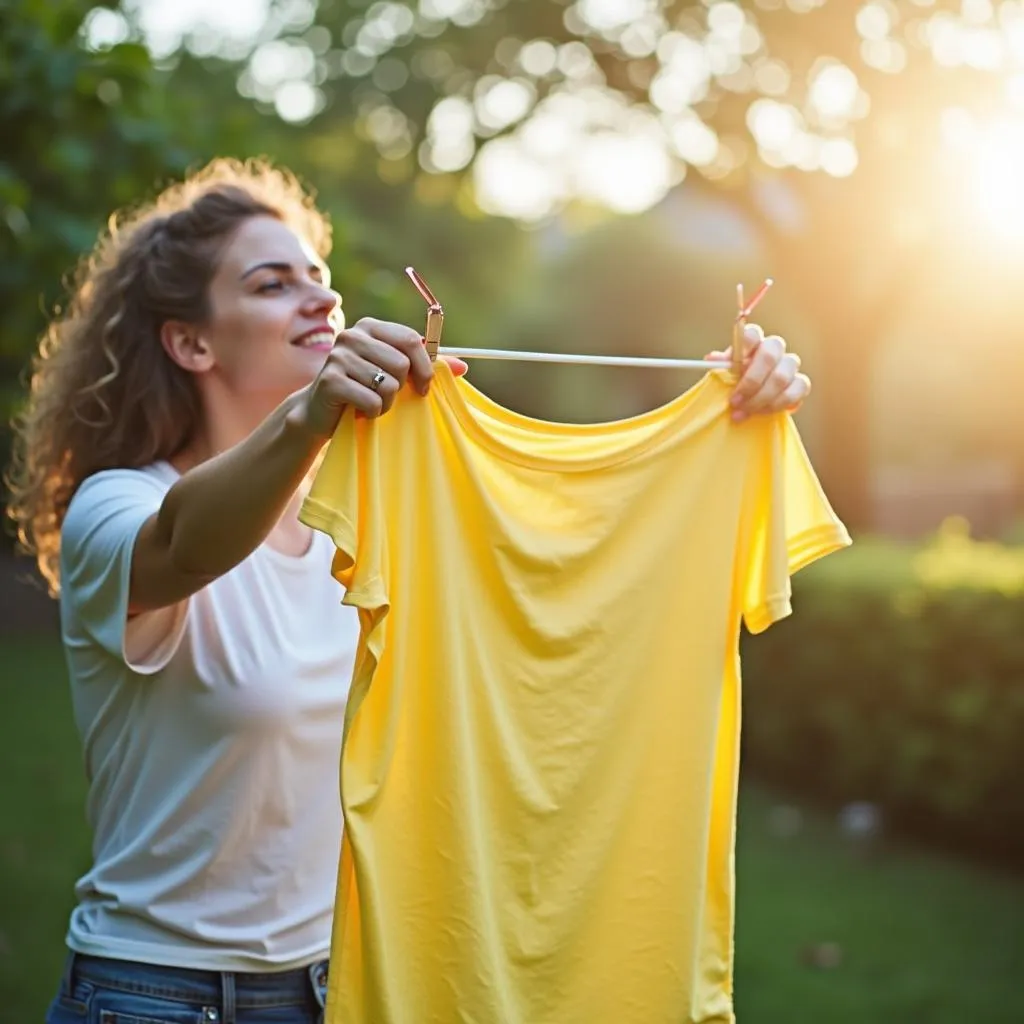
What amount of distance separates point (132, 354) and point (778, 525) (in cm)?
120

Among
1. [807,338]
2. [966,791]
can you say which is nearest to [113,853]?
[966,791]

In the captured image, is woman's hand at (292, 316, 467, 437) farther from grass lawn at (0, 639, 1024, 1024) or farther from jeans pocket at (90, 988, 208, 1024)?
grass lawn at (0, 639, 1024, 1024)

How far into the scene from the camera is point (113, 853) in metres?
2.22

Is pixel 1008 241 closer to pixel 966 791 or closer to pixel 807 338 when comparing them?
pixel 966 791

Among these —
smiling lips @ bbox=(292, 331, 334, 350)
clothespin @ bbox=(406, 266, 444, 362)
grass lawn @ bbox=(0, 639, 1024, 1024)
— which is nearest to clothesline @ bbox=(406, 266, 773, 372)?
clothespin @ bbox=(406, 266, 444, 362)

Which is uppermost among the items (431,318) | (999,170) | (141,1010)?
(999,170)

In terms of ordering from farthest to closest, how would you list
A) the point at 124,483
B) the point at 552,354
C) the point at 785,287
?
the point at 785,287, the point at 124,483, the point at 552,354

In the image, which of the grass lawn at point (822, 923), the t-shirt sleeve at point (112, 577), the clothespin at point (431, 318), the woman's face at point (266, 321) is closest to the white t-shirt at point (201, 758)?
the t-shirt sleeve at point (112, 577)

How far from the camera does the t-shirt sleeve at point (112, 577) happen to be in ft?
6.68

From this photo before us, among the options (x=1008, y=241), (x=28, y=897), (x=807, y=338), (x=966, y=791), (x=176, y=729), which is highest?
(x=807, y=338)

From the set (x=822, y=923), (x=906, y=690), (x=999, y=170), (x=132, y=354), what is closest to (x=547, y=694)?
(x=132, y=354)

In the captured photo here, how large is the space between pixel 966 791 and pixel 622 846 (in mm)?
4659

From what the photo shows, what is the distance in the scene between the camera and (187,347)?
242cm

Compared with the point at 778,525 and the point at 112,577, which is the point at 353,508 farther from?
the point at 778,525
